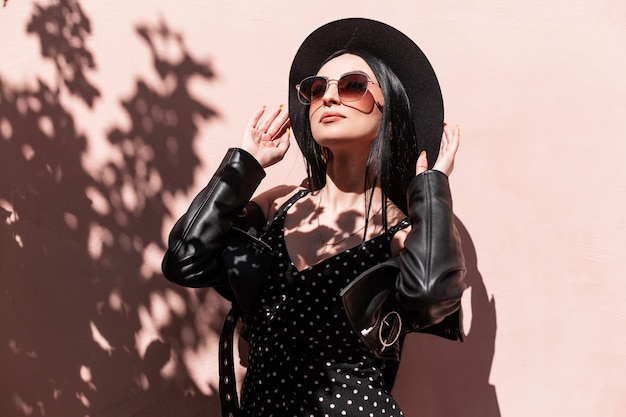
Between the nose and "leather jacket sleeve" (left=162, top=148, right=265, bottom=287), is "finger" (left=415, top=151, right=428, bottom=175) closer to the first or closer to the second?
the nose

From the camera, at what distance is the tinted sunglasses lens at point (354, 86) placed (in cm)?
313

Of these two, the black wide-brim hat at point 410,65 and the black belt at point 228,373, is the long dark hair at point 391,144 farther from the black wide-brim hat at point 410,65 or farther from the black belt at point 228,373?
the black belt at point 228,373

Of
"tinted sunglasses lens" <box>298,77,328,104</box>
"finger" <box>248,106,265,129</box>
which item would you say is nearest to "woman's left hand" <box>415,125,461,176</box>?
"tinted sunglasses lens" <box>298,77,328,104</box>

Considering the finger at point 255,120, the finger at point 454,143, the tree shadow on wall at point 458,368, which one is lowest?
the tree shadow on wall at point 458,368

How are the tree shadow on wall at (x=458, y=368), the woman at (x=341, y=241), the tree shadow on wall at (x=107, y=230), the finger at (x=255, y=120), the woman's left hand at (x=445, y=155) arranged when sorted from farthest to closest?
the tree shadow on wall at (x=107, y=230)
the tree shadow on wall at (x=458, y=368)
the finger at (x=255, y=120)
the woman's left hand at (x=445, y=155)
the woman at (x=341, y=241)

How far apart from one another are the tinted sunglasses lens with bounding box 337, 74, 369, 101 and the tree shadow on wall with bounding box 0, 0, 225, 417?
1104mm

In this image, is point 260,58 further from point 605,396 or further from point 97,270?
point 605,396

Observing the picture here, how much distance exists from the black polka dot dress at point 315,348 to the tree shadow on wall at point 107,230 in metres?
0.94

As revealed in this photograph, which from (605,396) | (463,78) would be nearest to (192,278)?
(463,78)

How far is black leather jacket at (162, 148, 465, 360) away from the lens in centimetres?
287

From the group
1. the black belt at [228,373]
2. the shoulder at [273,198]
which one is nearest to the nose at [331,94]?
the shoulder at [273,198]

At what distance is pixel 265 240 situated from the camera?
10.9 ft

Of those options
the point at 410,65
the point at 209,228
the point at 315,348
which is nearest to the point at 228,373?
the point at 315,348

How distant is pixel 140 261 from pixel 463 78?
183 cm
